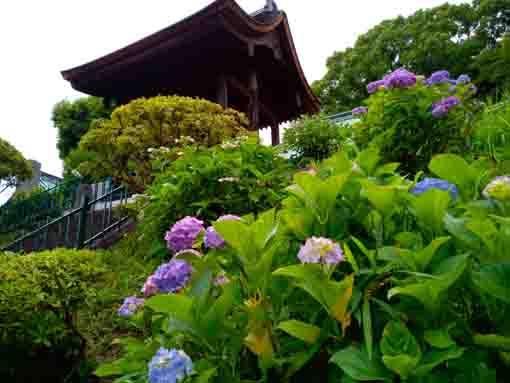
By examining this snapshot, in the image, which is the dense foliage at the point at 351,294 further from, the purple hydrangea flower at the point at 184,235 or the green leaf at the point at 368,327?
the purple hydrangea flower at the point at 184,235

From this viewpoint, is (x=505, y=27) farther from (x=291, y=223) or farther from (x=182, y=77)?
(x=291, y=223)

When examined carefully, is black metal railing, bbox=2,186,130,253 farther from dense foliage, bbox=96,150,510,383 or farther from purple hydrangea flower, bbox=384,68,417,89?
dense foliage, bbox=96,150,510,383

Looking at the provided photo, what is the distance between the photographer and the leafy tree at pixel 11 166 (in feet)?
35.1

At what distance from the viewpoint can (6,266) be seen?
2662mm

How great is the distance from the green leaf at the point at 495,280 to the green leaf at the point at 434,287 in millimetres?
31

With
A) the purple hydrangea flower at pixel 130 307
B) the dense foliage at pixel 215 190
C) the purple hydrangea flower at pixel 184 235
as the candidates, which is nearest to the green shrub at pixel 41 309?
the dense foliage at pixel 215 190

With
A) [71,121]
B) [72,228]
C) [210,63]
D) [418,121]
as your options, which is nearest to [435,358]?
[418,121]

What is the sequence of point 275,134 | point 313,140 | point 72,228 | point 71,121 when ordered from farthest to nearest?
point 71,121 → point 275,134 → point 72,228 → point 313,140

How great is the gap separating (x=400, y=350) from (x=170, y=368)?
1.40 ft

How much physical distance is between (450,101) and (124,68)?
22.0 feet

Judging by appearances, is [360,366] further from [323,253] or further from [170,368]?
[170,368]

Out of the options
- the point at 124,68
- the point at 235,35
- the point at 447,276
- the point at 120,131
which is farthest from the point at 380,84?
the point at 124,68

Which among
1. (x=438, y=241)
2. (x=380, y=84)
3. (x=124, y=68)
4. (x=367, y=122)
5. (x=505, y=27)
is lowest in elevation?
(x=438, y=241)

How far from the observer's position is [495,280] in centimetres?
70
